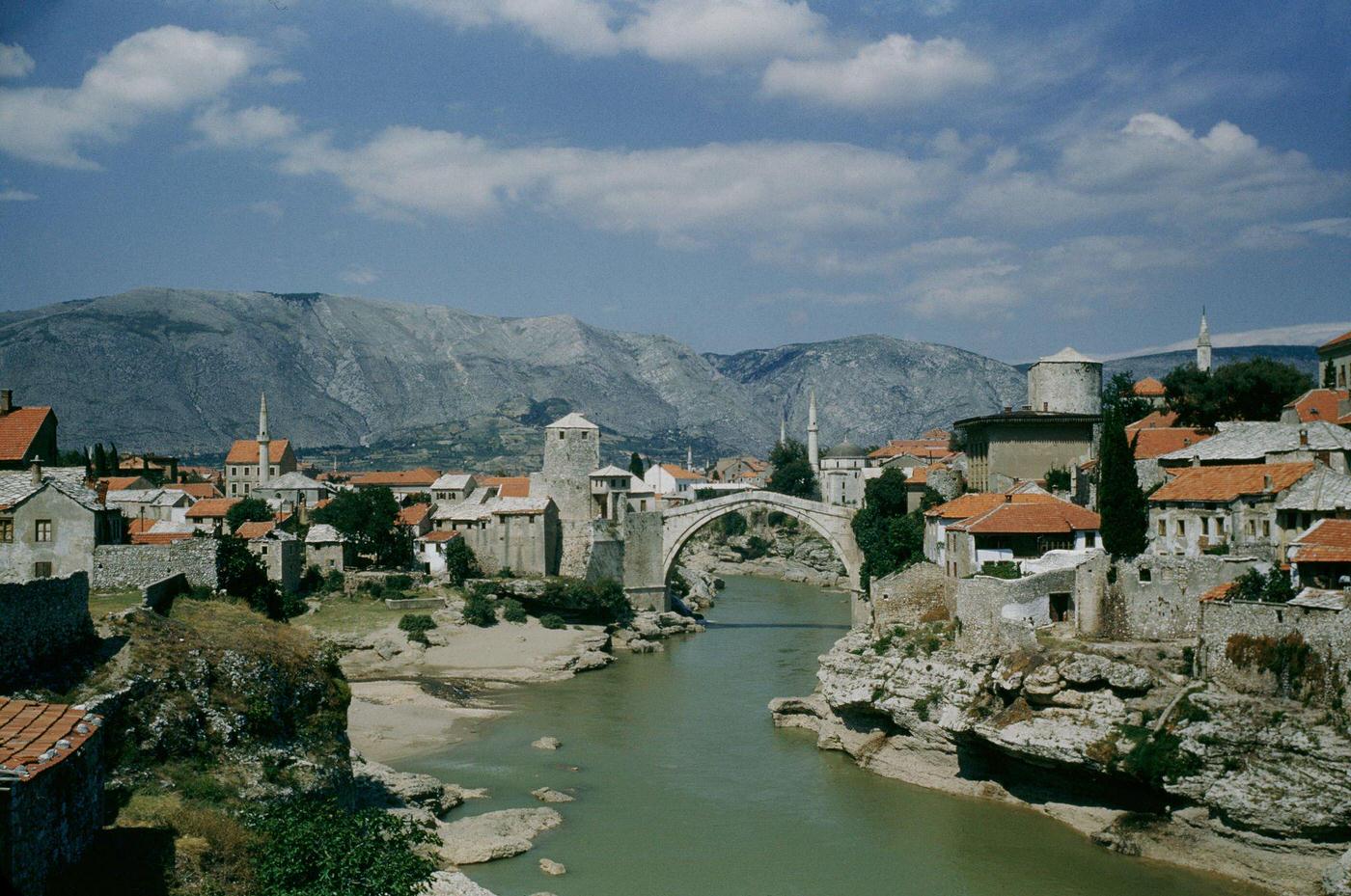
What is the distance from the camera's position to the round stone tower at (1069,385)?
1804 inches

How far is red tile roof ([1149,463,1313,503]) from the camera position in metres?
27.6

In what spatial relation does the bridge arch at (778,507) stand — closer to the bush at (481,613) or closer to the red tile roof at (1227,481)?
the bush at (481,613)

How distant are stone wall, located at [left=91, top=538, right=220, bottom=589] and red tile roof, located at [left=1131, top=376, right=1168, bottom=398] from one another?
42035 mm

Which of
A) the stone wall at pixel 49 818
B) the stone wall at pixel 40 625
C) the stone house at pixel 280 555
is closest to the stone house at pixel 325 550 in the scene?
the stone house at pixel 280 555

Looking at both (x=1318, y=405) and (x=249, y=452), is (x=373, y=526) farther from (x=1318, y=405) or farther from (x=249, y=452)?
(x=1318, y=405)

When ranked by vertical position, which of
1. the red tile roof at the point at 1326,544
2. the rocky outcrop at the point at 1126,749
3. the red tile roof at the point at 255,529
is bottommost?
the rocky outcrop at the point at 1126,749

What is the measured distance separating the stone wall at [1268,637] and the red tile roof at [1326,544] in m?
1.41

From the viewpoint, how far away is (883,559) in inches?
1781

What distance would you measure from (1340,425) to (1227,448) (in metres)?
4.80

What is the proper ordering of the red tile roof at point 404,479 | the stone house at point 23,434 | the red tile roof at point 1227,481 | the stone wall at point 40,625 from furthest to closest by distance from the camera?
the red tile roof at point 404,479 < the stone house at point 23,434 < the red tile roof at point 1227,481 < the stone wall at point 40,625

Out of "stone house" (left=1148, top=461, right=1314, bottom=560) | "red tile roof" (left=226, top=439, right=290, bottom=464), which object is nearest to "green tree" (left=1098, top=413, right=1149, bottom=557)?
"stone house" (left=1148, top=461, right=1314, bottom=560)

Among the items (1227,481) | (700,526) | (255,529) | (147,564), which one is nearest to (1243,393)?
(1227,481)

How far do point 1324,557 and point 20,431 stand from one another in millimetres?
31251

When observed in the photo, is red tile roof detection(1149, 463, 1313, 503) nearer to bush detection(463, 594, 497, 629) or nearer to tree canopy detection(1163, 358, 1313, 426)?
tree canopy detection(1163, 358, 1313, 426)
